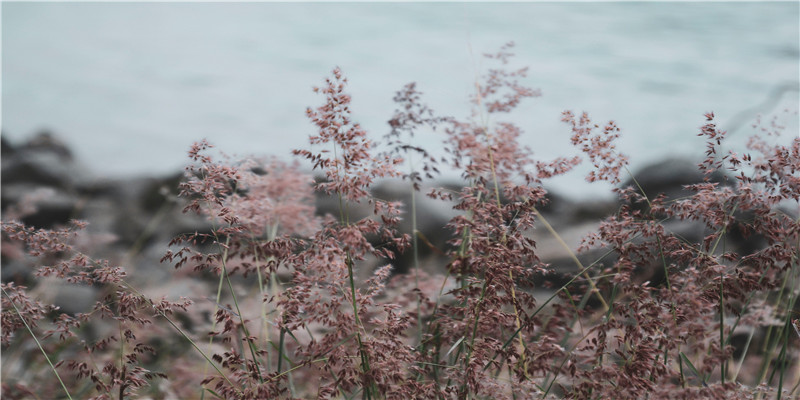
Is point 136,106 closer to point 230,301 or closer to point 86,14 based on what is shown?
point 86,14

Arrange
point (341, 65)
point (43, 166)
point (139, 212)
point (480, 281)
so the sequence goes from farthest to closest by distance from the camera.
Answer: point (341, 65) < point (43, 166) < point (139, 212) < point (480, 281)

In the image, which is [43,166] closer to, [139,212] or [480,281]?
[139,212]

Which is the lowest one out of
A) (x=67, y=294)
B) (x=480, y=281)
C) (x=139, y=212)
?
(x=67, y=294)

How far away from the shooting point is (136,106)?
374 cm

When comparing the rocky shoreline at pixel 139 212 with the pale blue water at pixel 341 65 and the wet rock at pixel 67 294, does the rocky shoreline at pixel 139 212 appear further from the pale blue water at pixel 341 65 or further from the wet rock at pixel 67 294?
the pale blue water at pixel 341 65

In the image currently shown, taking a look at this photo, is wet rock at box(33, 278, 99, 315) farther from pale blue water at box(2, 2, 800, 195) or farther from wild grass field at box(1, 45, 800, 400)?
wild grass field at box(1, 45, 800, 400)

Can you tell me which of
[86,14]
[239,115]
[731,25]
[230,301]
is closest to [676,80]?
[731,25]

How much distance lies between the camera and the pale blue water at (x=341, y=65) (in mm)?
3525

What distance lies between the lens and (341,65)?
12.5ft

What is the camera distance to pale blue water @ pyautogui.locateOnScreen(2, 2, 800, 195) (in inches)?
139

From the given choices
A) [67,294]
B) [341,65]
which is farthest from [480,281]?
[341,65]

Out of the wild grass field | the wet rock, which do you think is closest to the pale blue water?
the wet rock

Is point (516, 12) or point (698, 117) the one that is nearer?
point (698, 117)

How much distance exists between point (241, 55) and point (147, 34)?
0.63m
